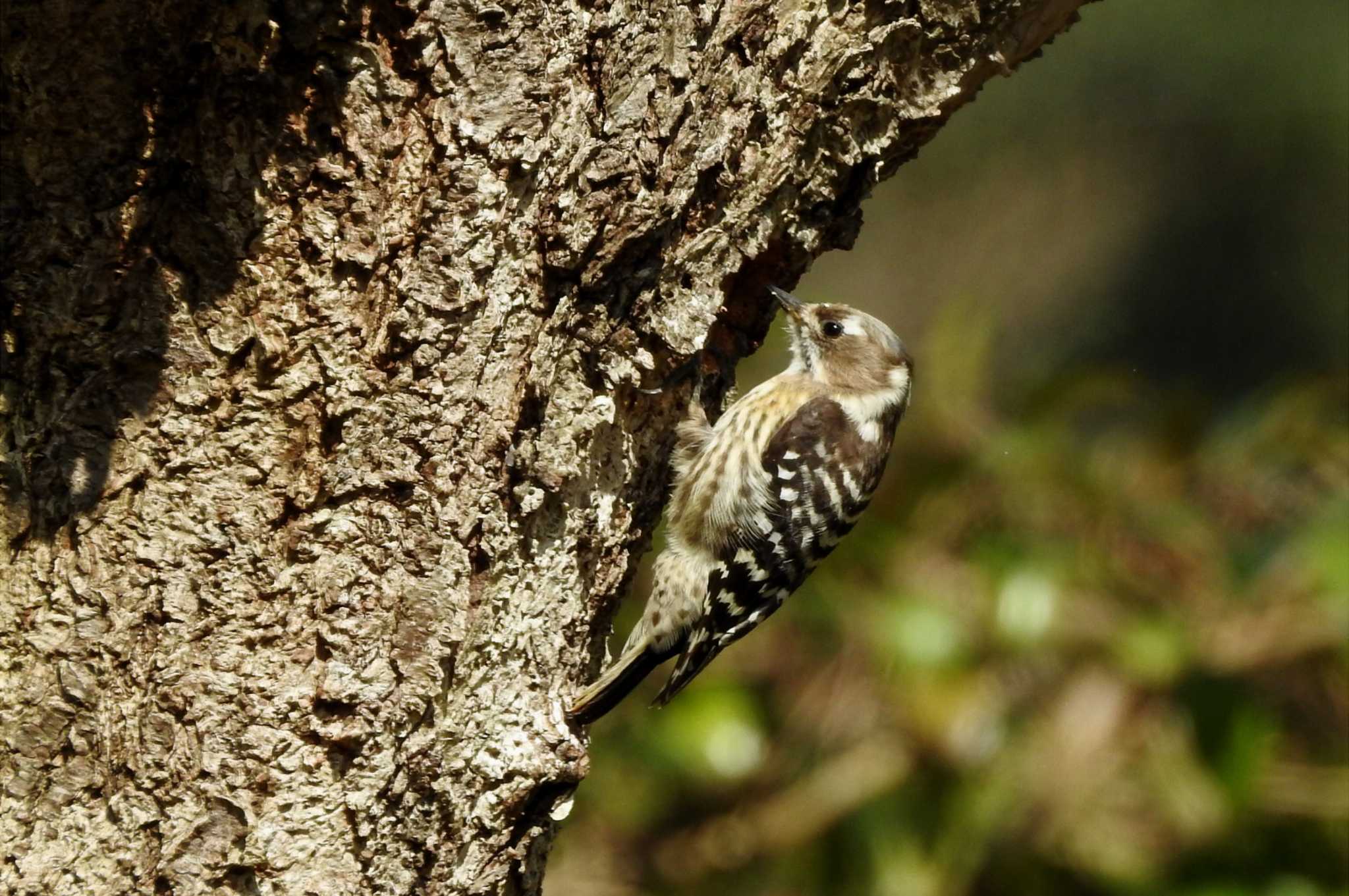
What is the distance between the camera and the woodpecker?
4.15 meters

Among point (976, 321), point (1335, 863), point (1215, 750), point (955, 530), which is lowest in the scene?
point (1335, 863)

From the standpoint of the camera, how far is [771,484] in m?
4.34

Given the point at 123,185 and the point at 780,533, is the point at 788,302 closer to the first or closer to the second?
the point at 780,533

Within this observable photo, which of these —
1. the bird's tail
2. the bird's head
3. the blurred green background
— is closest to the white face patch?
the bird's head

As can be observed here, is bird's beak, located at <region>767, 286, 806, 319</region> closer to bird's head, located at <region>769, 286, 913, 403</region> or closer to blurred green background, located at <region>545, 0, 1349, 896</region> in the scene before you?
bird's head, located at <region>769, 286, 913, 403</region>

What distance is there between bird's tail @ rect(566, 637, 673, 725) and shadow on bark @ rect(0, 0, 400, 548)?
1.12 meters

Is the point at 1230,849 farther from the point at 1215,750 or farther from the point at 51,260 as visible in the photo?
the point at 51,260

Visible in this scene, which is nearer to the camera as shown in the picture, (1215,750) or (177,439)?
(177,439)

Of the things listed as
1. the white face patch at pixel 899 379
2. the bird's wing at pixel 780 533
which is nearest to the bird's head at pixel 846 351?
the white face patch at pixel 899 379

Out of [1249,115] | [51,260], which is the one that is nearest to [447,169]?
[51,260]

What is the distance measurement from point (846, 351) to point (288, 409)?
2.58 m

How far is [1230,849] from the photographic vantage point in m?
5.06

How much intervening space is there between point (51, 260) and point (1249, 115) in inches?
504

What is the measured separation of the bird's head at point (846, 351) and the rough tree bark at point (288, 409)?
79.3 inches
